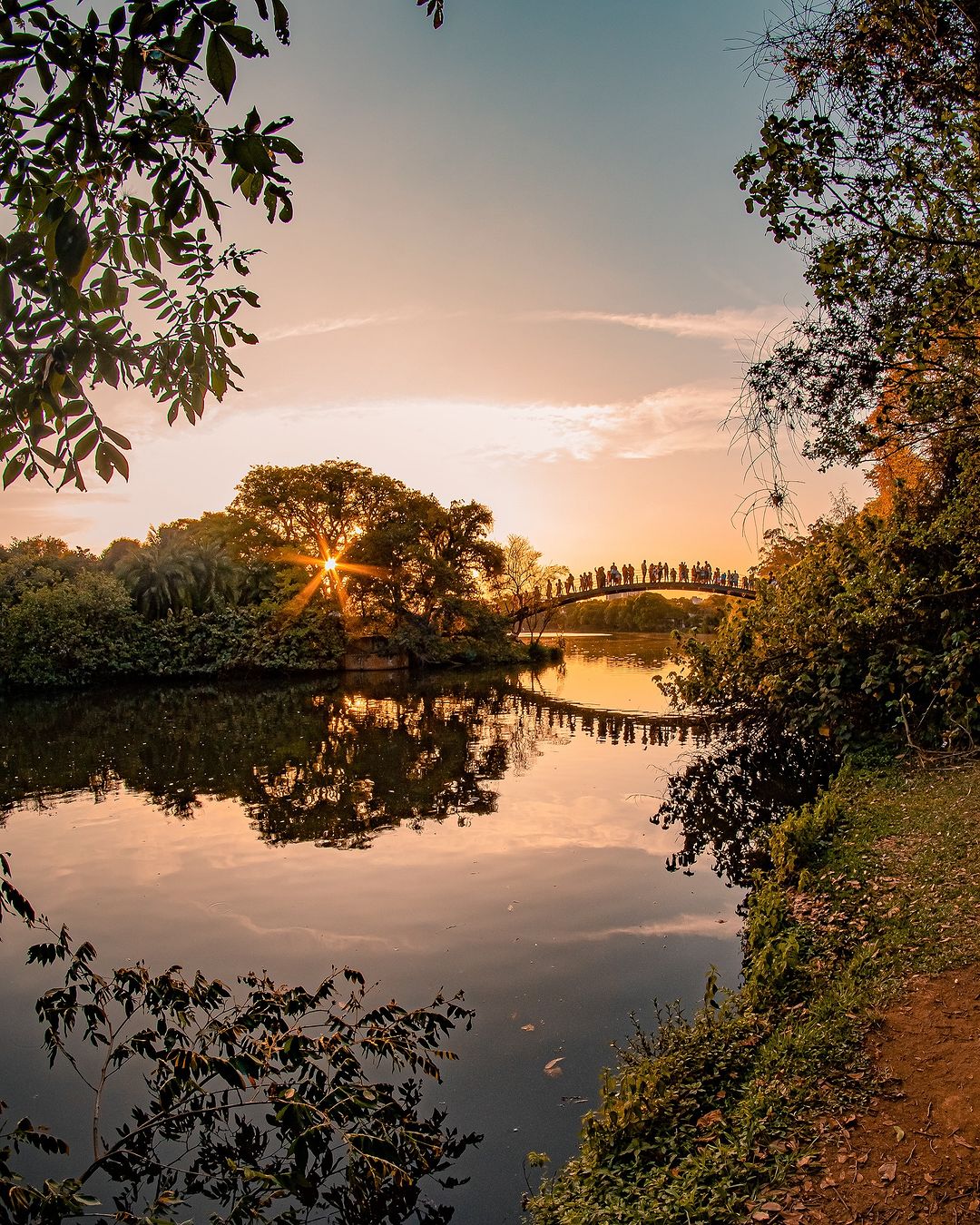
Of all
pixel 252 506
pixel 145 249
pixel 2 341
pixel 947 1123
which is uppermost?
pixel 252 506

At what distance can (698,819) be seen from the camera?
12969 mm

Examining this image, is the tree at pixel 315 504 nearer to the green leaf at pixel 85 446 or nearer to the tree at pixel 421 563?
the tree at pixel 421 563

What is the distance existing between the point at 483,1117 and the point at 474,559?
47.1 m

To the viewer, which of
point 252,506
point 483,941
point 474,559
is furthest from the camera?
point 474,559

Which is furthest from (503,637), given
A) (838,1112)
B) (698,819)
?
(838,1112)

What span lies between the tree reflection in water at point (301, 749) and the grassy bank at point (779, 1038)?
6.82 metres

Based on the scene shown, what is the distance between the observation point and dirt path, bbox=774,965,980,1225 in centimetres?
352

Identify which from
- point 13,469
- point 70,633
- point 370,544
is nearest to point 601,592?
point 370,544

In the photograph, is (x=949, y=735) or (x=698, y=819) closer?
(x=949, y=735)

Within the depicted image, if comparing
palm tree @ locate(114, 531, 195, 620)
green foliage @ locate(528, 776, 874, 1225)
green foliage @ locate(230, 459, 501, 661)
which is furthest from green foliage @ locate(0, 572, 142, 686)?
green foliage @ locate(528, 776, 874, 1225)

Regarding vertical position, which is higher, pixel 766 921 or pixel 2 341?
pixel 2 341

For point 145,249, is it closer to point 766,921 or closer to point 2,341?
point 2,341

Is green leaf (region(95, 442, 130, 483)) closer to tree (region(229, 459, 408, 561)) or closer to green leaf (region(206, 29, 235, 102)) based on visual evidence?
green leaf (region(206, 29, 235, 102))

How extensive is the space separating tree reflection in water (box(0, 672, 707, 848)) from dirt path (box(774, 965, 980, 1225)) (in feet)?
27.9
